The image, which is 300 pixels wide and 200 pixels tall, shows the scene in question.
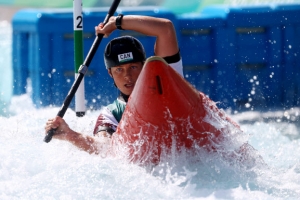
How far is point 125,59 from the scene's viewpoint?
149 inches

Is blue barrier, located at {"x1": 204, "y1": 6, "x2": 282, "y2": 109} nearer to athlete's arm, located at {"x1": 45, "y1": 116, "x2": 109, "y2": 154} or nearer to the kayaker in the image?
the kayaker

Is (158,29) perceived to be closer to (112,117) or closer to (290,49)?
(112,117)

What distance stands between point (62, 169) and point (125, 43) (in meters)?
0.76

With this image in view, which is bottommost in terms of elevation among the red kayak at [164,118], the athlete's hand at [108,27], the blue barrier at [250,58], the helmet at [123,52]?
the blue barrier at [250,58]

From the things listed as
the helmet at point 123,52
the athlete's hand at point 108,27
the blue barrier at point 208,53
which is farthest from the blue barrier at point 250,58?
the helmet at point 123,52

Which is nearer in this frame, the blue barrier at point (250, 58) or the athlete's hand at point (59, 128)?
the athlete's hand at point (59, 128)

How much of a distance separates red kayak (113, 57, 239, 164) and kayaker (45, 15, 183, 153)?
26 centimetres

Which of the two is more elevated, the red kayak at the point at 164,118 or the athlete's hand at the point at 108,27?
the athlete's hand at the point at 108,27

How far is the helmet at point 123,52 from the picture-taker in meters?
3.80

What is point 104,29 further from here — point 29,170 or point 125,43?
point 29,170

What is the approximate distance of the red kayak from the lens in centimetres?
328

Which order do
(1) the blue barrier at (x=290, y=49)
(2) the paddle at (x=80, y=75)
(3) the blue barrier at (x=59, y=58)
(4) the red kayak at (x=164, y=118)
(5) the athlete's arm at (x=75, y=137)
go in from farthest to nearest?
1. (1) the blue barrier at (x=290, y=49)
2. (3) the blue barrier at (x=59, y=58)
3. (2) the paddle at (x=80, y=75)
4. (5) the athlete's arm at (x=75, y=137)
5. (4) the red kayak at (x=164, y=118)

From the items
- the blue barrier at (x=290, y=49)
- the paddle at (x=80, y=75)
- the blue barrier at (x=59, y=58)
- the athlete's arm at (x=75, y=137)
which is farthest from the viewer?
the blue barrier at (x=290, y=49)

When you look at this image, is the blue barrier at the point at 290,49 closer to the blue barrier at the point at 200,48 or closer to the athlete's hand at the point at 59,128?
the blue barrier at the point at 200,48
